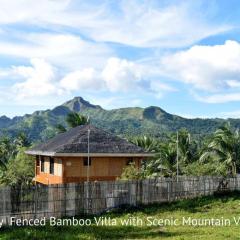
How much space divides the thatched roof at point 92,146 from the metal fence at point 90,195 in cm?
581

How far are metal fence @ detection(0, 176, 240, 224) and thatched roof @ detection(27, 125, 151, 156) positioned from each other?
5.81 meters

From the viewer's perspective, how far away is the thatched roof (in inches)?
1236

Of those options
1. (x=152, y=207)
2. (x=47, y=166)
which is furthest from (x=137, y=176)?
(x=47, y=166)

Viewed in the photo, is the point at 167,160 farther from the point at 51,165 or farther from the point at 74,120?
the point at 51,165

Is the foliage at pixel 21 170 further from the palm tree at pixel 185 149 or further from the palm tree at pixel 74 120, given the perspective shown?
the palm tree at pixel 185 149

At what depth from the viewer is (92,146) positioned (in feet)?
105

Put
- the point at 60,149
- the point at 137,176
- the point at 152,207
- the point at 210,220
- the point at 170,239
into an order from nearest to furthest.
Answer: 1. the point at 170,239
2. the point at 210,220
3. the point at 152,207
4. the point at 137,176
5. the point at 60,149

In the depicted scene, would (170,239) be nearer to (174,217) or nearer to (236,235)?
(236,235)

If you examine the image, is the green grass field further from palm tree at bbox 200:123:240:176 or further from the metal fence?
palm tree at bbox 200:123:240:176

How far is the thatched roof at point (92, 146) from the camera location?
3138 cm

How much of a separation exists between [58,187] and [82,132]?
41.5ft

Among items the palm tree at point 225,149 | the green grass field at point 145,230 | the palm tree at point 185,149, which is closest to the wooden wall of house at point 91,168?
the green grass field at point 145,230

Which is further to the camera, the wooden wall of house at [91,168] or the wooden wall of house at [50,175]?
the wooden wall of house at [50,175]

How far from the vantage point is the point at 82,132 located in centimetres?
3412
